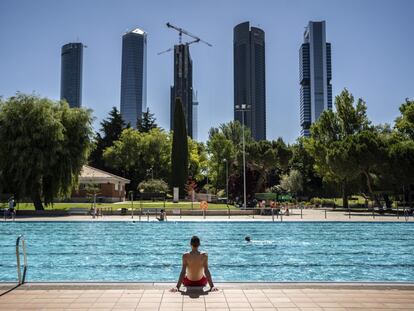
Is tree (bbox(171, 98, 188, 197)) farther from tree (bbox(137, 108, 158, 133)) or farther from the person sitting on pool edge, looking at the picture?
the person sitting on pool edge

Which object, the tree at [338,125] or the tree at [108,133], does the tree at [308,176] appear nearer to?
the tree at [338,125]

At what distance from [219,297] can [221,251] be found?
10151 mm

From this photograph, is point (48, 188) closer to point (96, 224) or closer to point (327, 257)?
point (96, 224)

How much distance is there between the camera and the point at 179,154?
62.2m

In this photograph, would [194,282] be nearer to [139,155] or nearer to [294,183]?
[294,183]

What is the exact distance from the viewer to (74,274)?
1205 cm

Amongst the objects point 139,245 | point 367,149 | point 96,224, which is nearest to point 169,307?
point 139,245

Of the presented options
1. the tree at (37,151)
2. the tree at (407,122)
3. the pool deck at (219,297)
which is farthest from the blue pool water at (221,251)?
the tree at (407,122)

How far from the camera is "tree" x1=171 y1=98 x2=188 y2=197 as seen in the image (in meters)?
61.9

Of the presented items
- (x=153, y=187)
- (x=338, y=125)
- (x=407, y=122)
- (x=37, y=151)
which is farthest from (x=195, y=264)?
(x=153, y=187)

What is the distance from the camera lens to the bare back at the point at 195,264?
7363 millimetres

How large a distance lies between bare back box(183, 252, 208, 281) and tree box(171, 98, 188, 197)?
177ft

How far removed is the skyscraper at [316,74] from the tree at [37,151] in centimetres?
16741

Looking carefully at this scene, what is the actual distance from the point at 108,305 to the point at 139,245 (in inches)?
483
